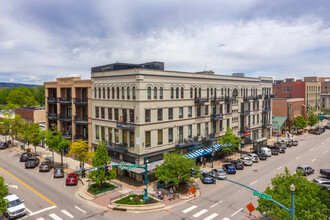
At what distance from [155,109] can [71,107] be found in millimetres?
21964

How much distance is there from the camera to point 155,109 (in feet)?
116

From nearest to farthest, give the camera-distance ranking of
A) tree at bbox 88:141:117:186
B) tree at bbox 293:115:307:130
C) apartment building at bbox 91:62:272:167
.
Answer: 1. tree at bbox 88:141:117:186
2. apartment building at bbox 91:62:272:167
3. tree at bbox 293:115:307:130

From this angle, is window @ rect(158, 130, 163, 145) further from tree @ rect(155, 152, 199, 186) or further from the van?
the van

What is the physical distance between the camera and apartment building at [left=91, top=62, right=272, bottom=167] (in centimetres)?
3419

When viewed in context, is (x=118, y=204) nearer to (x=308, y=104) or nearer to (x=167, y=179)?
(x=167, y=179)

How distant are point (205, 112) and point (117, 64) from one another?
17.4 m

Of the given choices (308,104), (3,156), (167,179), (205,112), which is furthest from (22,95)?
(308,104)

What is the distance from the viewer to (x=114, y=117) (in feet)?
123

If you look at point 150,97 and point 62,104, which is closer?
point 150,97

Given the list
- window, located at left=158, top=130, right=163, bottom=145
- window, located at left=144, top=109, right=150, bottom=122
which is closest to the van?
window, located at left=158, top=130, right=163, bottom=145

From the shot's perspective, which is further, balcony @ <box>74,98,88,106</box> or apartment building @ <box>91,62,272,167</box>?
balcony @ <box>74,98,88,106</box>

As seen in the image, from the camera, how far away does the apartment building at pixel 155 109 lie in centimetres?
3419

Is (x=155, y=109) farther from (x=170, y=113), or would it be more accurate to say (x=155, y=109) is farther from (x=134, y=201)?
(x=134, y=201)

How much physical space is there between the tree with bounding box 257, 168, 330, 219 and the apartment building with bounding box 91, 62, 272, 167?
15.1 metres
